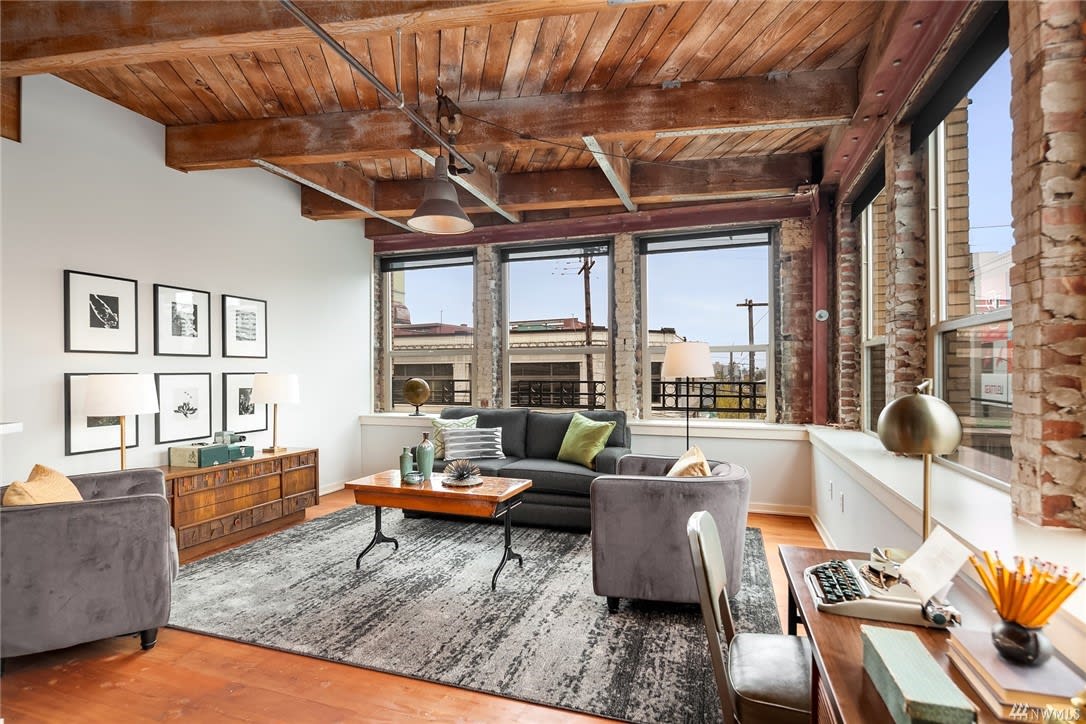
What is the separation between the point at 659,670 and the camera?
7.82 ft

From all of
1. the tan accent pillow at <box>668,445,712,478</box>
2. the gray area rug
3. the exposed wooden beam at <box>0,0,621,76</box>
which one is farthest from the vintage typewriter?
the exposed wooden beam at <box>0,0,621,76</box>

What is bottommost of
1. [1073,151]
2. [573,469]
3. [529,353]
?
[573,469]

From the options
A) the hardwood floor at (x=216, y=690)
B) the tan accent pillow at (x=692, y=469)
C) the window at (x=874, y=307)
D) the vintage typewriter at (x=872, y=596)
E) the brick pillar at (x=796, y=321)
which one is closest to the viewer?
the vintage typewriter at (x=872, y=596)

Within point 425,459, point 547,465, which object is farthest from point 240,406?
point 547,465

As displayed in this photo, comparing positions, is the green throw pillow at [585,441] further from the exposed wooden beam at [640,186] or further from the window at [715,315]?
the exposed wooden beam at [640,186]

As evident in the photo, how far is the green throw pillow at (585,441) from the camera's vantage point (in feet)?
15.0

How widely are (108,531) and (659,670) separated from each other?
2553 mm

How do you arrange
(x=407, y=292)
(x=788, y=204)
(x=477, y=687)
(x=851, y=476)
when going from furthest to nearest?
(x=407, y=292) → (x=788, y=204) → (x=851, y=476) → (x=477, y=687)

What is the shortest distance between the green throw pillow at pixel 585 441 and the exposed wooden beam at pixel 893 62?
2.74 m

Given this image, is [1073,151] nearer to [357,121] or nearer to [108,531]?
[357,121]

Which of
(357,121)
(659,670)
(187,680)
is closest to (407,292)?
(357,121)

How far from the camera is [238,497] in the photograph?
412 centimetres

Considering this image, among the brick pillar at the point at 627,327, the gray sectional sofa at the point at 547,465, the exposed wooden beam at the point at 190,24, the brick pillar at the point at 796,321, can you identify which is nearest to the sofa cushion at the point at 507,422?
the gray sectional sofa at the point at 547,465

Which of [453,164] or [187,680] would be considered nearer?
[187,680]
